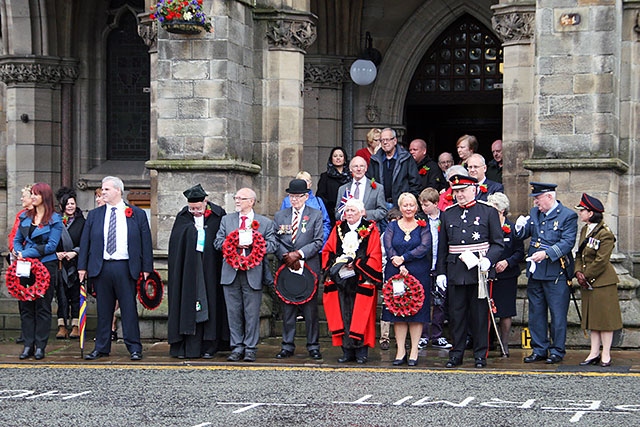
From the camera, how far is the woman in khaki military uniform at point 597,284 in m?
12.9

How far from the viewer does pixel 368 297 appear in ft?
43.4

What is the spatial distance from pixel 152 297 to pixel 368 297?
7.58ft

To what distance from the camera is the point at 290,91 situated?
16266 millimetres

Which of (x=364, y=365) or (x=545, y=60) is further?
(x=545, y=60)

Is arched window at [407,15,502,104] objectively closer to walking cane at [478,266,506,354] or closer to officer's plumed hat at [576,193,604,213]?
officer's plumed hat at [576,193,604,213]

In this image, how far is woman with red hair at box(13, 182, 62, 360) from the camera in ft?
45.4

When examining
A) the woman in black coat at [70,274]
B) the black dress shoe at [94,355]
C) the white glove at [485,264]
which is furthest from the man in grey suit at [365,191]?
the woman in black coat at [70,274]

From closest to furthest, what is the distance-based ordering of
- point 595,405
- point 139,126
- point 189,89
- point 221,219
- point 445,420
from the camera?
point 445,420 → point 595,405 → point 221,219 → point 189,89 → point 139,126

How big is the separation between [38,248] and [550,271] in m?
5.16

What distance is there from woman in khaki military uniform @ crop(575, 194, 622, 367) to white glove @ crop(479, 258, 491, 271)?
938 mm

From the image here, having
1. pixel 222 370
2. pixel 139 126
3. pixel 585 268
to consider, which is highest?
pixel 139 126

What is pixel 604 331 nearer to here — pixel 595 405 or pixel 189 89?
pixel 595 405

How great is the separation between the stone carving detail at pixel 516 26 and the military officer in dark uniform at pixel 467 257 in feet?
9.61

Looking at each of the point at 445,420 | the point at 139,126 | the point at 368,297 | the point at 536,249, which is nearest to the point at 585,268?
the point at 536,249
